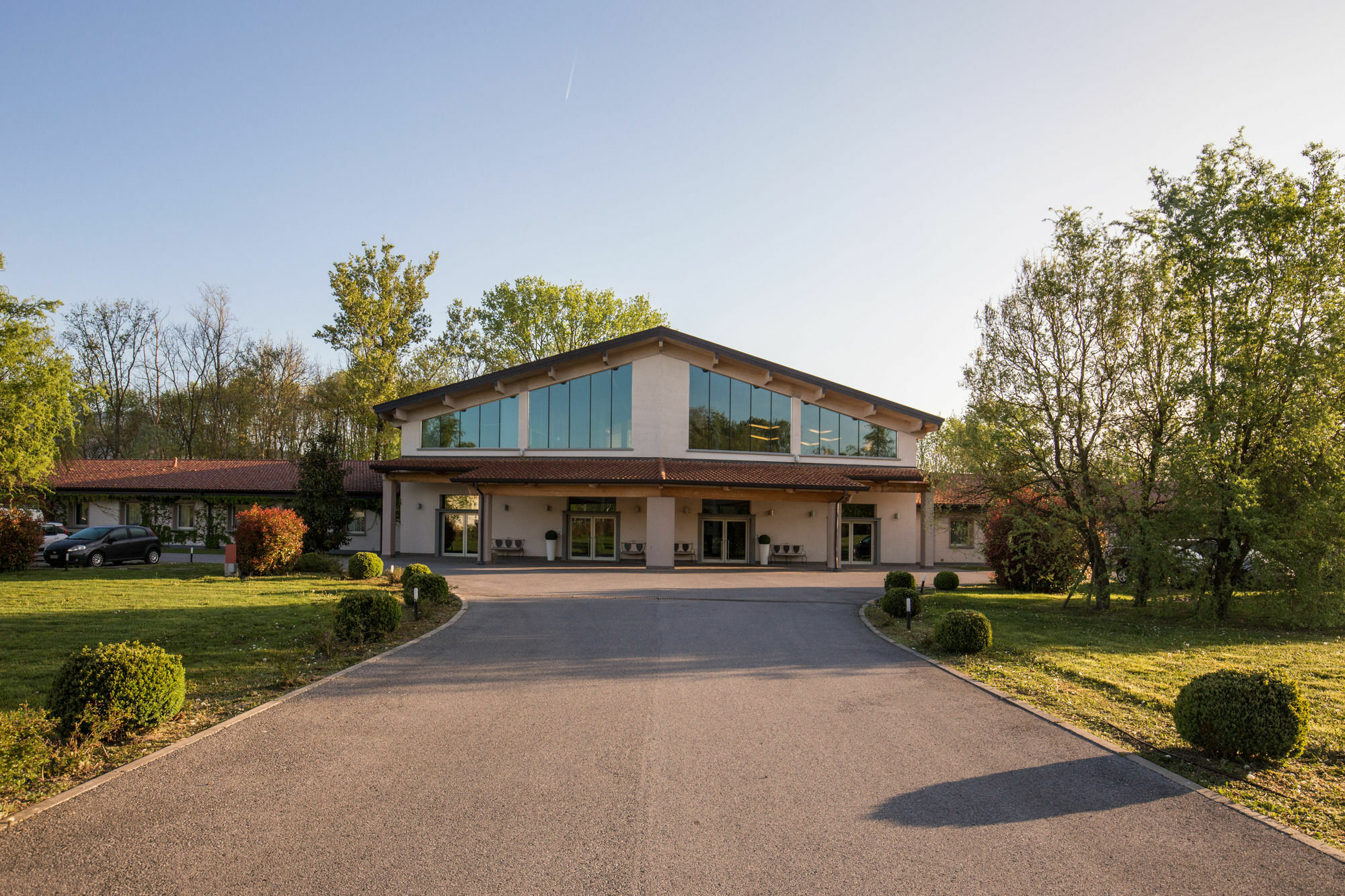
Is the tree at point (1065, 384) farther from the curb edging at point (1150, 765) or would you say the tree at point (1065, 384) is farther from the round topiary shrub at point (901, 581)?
the curb edging at point (1150, 765)

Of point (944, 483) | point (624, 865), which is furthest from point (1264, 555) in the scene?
point (624, 865)

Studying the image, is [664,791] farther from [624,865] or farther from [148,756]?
[148,756]

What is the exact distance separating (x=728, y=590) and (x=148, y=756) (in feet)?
48.4

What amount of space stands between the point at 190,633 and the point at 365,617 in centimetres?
276

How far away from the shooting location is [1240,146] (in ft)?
54.1

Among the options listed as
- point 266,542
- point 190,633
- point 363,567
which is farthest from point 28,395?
point 190,633

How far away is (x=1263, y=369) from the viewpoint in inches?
623

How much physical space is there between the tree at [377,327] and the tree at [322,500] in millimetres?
12340

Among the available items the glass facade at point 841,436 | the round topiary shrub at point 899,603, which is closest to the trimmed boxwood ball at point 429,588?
the round topiary shrub at point 899,603

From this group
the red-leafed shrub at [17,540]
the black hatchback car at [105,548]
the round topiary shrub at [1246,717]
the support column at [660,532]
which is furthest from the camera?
the support column at [660,532]

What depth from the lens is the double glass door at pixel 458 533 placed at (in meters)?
30.1

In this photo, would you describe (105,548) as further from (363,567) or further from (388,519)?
(363,567)

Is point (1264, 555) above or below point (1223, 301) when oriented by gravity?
below

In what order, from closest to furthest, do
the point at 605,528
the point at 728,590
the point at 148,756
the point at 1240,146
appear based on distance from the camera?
1. the point at 148,756
2. the point at 1240,146
3. the point at 728,590
4. the point at 605,528
